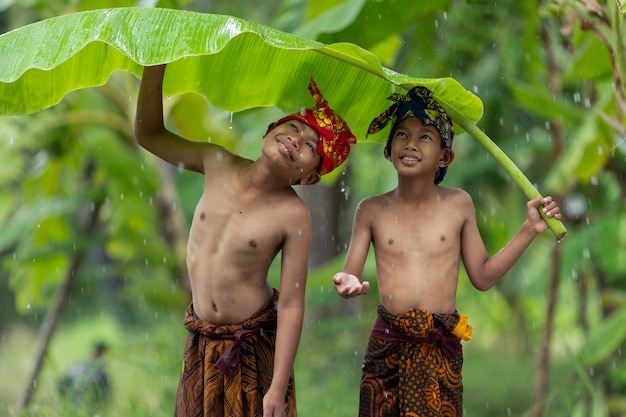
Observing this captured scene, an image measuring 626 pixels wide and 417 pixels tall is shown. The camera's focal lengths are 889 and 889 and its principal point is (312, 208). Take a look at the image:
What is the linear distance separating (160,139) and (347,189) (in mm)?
4433

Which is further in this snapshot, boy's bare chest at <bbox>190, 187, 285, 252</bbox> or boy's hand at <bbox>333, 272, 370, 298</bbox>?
boy's bare chest at <bbox>190, 187, 285, 252</bbox>

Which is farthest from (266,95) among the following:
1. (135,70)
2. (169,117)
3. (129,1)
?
(169,117)

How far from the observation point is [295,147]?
277 centimetres

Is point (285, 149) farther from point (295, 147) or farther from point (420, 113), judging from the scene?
point (420, 113)

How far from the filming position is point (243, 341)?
284 centimetres

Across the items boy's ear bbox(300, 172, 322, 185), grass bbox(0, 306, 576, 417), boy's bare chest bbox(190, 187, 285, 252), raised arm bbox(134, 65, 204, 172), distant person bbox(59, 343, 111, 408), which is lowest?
grass bbox(0, 306, 576, 417)

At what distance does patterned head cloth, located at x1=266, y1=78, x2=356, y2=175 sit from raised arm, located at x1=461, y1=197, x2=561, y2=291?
19.2 inches

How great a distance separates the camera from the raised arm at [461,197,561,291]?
271cm

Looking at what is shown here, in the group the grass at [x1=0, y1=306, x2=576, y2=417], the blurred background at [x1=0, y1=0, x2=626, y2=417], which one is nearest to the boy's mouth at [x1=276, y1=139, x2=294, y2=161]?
the blurred background at [x1=0, y1=0, x2=626, y2=417]

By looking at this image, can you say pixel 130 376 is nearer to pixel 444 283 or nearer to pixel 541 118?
pixel 541 118

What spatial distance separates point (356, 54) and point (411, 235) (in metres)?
0.63

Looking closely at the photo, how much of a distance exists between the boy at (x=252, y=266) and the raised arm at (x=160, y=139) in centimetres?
2

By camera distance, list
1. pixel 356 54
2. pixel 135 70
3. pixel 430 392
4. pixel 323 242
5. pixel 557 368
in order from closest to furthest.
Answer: pixel 356 54 → pixel 430 392 → pixel 135 70 → pixel 323 242 → pixel 557 368

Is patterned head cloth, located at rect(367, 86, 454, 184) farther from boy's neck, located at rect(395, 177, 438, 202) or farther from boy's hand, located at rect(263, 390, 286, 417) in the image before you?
boy's hand, located at rect(263, 390, 286, 417)
